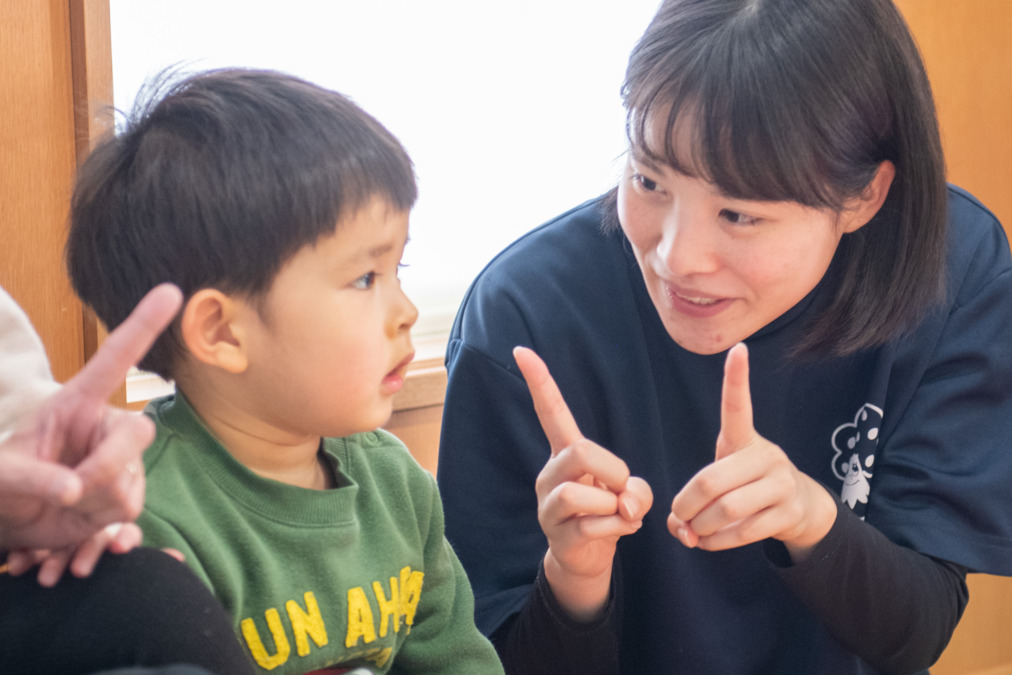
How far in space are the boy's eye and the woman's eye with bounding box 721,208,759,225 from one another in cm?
37

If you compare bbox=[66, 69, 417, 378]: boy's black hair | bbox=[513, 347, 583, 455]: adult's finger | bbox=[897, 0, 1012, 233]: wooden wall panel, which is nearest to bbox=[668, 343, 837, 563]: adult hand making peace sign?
bbox=[513, 347, 583, 455]: adult's finger

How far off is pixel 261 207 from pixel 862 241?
28.9 inches

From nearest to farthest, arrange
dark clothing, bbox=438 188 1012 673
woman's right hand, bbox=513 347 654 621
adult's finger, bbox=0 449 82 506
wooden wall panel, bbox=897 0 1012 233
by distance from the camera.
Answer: adult's finger, bbox=0 449 82 506, woman's right hand, bbox=513 347 654 621, dark clothing, bbox=438 188 1012 673, wooden wall panel, bbox=897 0 1012 233

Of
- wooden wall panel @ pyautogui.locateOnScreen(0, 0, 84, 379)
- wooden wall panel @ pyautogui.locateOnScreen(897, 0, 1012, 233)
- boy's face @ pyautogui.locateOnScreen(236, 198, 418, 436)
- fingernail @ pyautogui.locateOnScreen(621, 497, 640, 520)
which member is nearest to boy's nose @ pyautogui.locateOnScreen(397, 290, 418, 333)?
boy's face @ pyautogui.locateOnScreen(236, 198, 418, 436)

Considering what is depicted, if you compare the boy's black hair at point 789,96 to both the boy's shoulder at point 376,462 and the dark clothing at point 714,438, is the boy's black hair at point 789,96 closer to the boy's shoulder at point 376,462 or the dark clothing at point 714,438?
the dark clothing at point 714,438

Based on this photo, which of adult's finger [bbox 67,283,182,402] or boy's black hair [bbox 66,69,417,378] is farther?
boy's black hair [bbox 66,69,417,378]

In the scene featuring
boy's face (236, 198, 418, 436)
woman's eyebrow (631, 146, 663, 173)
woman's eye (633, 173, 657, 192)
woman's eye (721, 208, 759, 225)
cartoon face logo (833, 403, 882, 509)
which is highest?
woman's eyebrow (631, 146, 663, 173)

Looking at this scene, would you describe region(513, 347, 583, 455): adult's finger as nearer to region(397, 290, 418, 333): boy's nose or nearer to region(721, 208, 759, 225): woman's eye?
region(397, 290, 418, 333): boy's nose

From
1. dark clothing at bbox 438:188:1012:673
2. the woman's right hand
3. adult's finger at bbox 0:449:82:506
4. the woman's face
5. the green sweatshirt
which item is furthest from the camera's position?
dark clothing at bbox 438:188:1012:673

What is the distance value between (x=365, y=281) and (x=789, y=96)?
44 cm

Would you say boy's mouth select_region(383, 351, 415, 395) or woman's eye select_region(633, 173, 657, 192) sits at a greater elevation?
woman's eye select_region(633, 173, 657, 192)

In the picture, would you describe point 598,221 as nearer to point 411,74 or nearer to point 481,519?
point 481,519

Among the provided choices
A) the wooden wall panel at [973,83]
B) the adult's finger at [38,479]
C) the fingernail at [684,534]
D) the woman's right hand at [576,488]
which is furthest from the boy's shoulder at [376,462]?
the wooden wall panel at [973,83]

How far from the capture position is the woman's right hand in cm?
84
